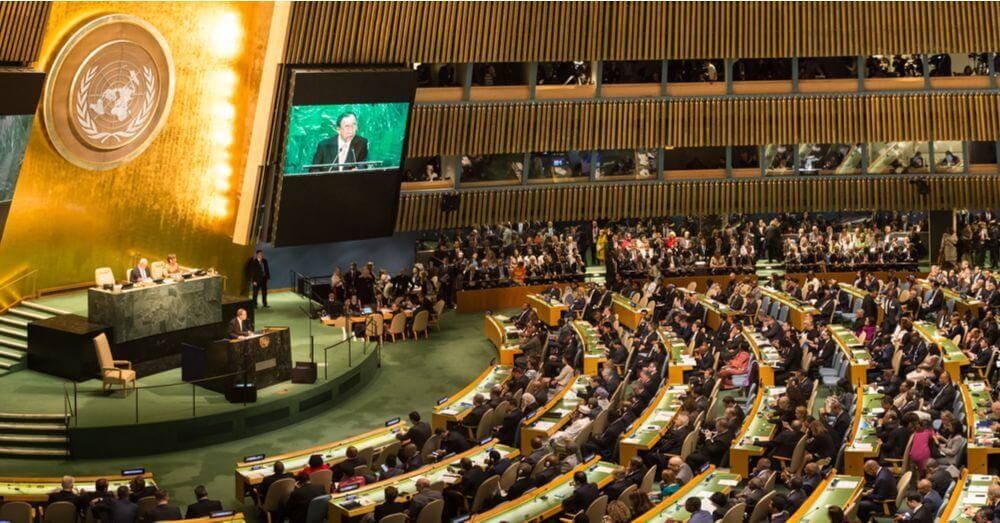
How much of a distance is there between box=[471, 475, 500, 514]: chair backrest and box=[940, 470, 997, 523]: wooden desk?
4896 mm

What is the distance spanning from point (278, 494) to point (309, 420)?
536 centimetres

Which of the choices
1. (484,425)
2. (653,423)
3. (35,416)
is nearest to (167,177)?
(35,416)

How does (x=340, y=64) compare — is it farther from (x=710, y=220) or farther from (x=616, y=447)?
(x=710, y=220)

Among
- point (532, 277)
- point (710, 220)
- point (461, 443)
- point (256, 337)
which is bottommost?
point (461, 443)

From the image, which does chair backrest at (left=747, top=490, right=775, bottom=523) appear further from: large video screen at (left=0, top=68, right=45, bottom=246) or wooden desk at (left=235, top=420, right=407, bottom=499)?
large video screen at (left=0, top=68, right=45, bottom=246)

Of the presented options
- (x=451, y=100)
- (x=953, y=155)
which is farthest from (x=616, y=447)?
(x=953, y=155)

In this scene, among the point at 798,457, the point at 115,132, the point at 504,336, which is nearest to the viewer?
the point at 798,457

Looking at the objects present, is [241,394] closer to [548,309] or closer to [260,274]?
[260,274]

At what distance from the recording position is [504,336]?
23.7m

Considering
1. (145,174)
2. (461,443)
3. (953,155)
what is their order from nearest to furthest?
(461,443) → (145,174) → (953,155)

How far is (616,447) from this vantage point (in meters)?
16.7

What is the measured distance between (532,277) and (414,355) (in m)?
5.47

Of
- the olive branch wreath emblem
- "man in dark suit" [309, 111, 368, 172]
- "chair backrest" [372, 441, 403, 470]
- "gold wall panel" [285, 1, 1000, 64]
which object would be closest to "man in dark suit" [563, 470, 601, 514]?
"chair backrest" [372, 441, 403, 470]

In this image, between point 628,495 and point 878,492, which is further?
point 878,492
